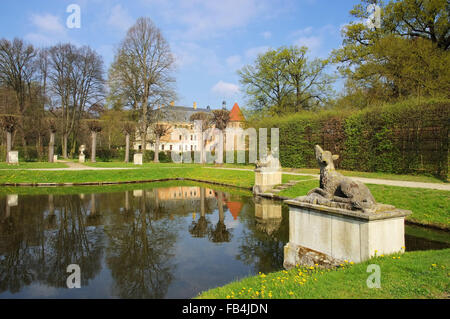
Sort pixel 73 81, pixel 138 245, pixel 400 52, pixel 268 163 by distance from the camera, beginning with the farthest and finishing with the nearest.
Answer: pixel 73 81, pixel 400 52, pixel 268 163, pixel 138 245

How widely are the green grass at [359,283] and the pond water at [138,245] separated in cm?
90

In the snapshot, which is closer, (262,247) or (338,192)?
(338,192)

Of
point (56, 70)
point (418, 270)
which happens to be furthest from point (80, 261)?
point (56, 70)

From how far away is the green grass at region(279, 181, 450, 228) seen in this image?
7.60 meters

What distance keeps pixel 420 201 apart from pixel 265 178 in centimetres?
598

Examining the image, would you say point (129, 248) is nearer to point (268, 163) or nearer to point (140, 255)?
point (140, 255)

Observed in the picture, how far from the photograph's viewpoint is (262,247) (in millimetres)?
6090

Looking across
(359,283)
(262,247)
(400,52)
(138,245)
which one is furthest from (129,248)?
(400,52)

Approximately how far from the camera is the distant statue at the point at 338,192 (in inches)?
162

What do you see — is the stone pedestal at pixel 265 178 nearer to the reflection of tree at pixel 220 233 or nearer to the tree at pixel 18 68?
the reflection of tree at pixel 220 233

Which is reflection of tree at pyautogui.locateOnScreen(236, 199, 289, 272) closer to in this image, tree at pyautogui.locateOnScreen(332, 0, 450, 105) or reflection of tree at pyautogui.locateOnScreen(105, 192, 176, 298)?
reflection of tree at pyautogui.locateOnScreen(105, 192, 176, 298)

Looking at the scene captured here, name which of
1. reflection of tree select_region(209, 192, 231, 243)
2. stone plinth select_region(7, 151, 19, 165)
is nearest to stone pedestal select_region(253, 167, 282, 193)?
reflection of tree select_region(209, 192, 231, 243)

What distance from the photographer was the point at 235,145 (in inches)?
1161

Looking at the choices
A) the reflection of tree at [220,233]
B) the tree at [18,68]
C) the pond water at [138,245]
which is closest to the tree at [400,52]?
the pond water at [138,245]
